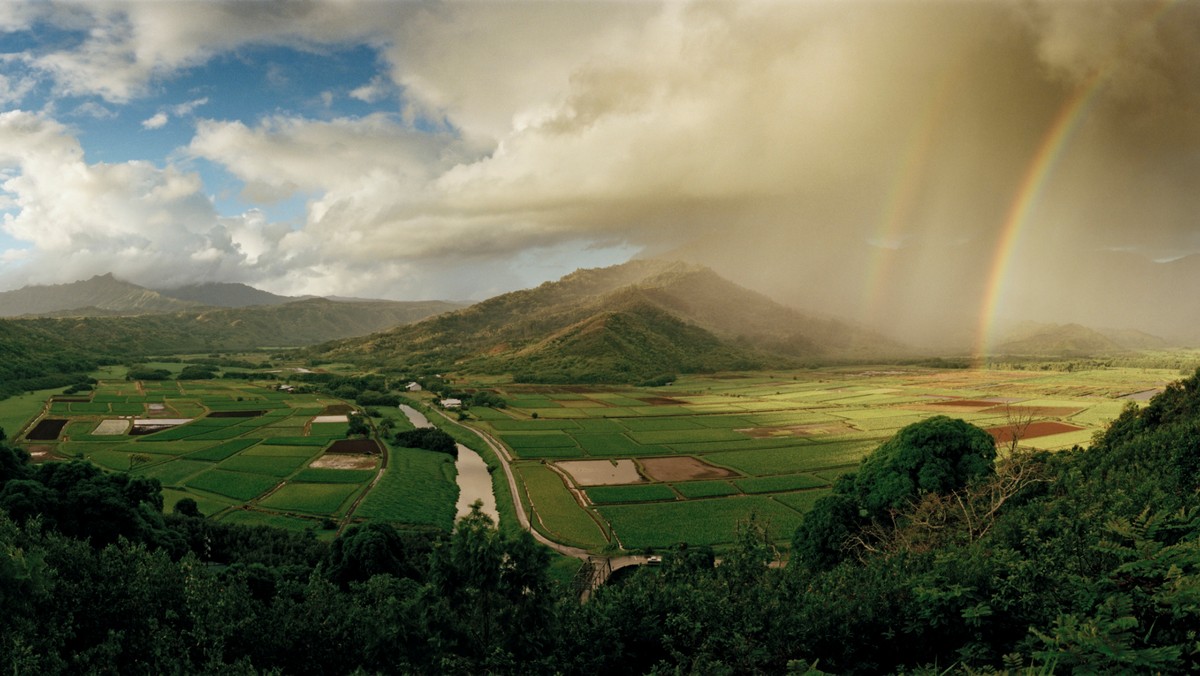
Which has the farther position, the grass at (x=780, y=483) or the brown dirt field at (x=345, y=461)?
the brown dirt field at (x=345, y=461)

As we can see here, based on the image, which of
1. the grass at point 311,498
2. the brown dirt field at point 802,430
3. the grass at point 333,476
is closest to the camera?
the grass at point 311,498

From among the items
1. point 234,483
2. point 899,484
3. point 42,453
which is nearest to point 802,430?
point 899,484

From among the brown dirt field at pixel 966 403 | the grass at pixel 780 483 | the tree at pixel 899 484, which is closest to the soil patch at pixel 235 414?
the grass at pixel 780 483

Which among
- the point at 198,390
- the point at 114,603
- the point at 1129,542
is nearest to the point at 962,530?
the point at 1129,542

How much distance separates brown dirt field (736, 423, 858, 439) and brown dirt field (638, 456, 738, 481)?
19.4 meters

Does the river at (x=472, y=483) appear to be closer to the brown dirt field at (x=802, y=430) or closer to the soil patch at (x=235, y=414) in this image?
the brown dirt field at (x=802, y=430)

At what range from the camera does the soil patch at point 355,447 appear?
246 ft

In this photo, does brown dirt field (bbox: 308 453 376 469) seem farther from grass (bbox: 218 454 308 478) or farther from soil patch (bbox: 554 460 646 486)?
soil patch (bbox: 554 460 646 486)

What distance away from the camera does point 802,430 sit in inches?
3551

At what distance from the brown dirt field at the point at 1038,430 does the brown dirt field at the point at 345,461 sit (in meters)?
87.7

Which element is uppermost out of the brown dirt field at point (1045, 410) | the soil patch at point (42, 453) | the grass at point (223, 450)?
the brown dirt field at point (1045, 410)

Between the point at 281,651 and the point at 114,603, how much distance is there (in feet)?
17.7

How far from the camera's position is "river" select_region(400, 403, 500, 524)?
57.6m

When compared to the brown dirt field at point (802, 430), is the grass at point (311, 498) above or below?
below
